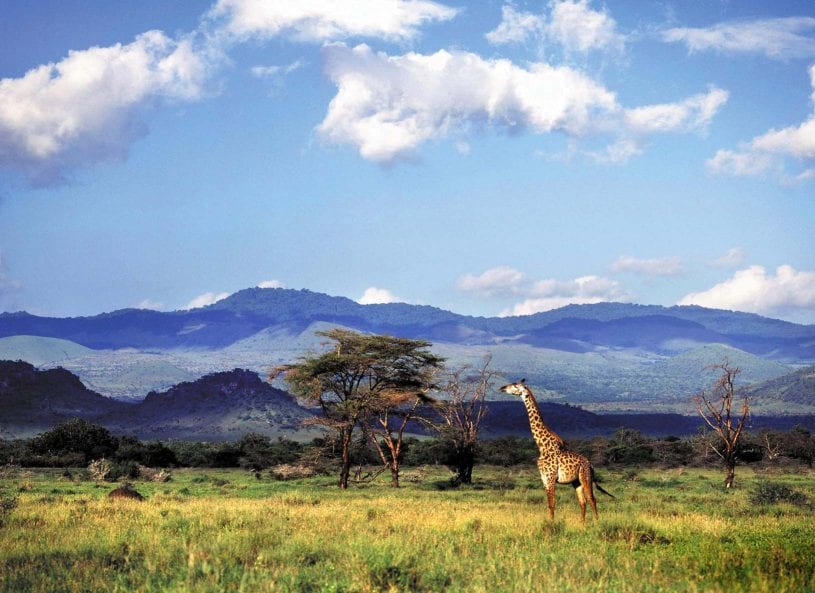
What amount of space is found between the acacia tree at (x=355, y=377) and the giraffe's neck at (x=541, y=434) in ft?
57.5

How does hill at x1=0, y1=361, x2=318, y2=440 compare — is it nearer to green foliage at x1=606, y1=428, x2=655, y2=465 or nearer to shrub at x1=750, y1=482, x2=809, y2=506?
green foliage at x1=606, y1=428, x2=655, y2=465

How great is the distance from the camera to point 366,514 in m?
21.4

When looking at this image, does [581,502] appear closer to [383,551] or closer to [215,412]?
[383,551]

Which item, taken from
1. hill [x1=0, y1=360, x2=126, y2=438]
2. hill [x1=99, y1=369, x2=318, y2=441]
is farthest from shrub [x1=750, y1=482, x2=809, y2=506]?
hill [x1=0, y1=360, x2=126, y2=438]

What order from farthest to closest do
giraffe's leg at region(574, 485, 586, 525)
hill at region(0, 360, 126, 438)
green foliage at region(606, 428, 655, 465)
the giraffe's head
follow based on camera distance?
hill at region(0, 360, 126, 438)
green foliage at region(606, 428, 655, 465)
the giraffe's head
giraffe's leg at region(574, 485, 586, 525)

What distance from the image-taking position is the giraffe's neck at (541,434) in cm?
2041

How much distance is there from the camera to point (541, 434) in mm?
21266

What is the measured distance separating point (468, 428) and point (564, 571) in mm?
35291

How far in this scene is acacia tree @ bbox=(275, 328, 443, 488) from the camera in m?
39.4

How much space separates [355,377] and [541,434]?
21.3 m

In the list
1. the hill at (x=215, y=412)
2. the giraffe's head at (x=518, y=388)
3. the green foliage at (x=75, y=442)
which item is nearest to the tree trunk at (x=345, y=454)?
the giraffe's head at (x=518, y=388)

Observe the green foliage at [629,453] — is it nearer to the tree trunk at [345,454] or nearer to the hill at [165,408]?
the tree trunk at [345,454]

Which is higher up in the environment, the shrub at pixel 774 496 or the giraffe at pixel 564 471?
the giraffe at pixel 564 471

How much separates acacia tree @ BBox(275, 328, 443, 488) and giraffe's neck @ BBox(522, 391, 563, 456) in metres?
17.5
